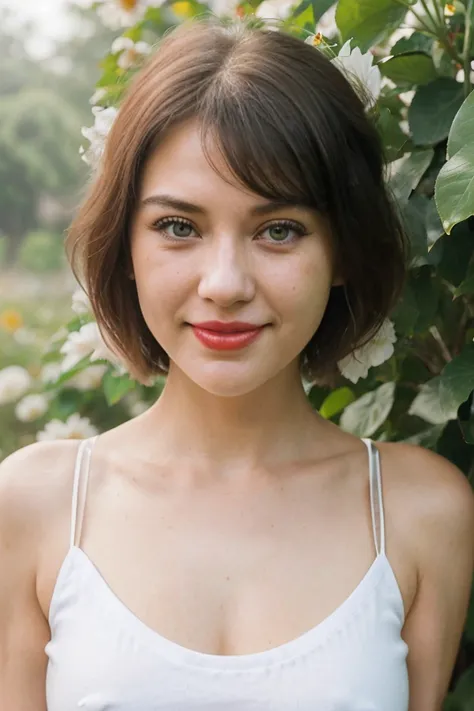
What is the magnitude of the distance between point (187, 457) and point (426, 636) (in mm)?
385

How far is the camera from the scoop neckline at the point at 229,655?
1151 millimetres

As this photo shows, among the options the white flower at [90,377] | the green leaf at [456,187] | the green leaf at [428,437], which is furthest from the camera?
the white flower at [90,377]

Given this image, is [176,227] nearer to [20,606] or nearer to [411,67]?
[411,67]

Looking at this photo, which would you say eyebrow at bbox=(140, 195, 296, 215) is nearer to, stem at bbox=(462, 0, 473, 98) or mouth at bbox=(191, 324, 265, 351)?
mouth at bbox=(191, 324, 265, 351)

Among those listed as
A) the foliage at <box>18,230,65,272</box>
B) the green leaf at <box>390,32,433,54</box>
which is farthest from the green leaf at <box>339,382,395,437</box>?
the foliage at <box>18,230,65,272</box>

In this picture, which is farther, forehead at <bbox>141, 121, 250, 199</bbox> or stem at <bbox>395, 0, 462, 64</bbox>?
stem at <bbox>395, 0, 462, 64</bbox>

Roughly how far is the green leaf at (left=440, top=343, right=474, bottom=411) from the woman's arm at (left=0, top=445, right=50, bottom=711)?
534 millimetres

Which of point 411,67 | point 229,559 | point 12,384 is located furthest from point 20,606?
point 12,384

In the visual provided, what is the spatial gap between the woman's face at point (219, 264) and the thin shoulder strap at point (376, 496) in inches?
9.0

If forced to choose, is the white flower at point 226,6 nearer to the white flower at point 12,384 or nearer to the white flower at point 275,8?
the white flower at point 275,8

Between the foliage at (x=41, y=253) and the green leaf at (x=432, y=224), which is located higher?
the green leaf at (x=432, y=224)

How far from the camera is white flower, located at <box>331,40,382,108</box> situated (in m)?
1.27

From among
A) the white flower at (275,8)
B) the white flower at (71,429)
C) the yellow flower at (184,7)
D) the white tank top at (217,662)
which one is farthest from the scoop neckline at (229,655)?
the yellow flower at (184,7)

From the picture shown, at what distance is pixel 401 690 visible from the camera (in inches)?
48.2
